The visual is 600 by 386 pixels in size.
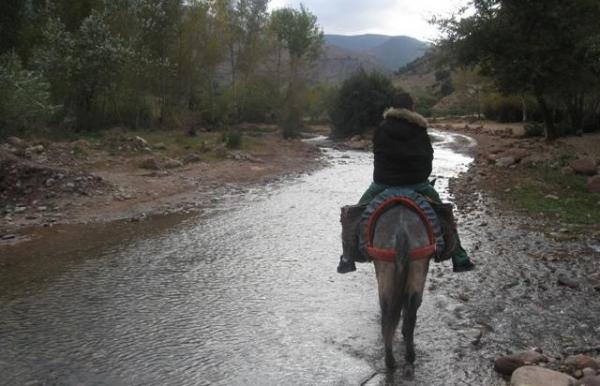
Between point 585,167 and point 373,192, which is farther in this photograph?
point 585,167

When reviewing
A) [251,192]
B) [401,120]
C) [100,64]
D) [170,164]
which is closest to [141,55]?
[100,64]

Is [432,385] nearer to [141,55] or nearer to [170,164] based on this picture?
[170,164]

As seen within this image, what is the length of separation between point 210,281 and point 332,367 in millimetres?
3550

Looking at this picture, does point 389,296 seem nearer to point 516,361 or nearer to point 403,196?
point 403,196

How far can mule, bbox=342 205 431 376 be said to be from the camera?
17.4 feet

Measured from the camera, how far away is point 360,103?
42.2 meters

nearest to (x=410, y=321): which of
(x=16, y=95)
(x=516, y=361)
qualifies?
(x=516, y=361)

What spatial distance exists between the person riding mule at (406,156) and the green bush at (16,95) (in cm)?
1549

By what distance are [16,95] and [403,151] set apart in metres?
16.5

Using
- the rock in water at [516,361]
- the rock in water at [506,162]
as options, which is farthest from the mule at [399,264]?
the rock in water at [506,162]

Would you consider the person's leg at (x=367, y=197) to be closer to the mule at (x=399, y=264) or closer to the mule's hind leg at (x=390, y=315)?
the mule at (x=399, y=264)

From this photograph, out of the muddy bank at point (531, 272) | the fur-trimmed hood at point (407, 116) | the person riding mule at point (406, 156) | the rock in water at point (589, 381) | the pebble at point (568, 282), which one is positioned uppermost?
the fur-trimmed hood at point (407, 116)

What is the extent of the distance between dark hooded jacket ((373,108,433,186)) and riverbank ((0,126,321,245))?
857 cm

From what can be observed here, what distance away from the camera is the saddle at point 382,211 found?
17.7 feet
